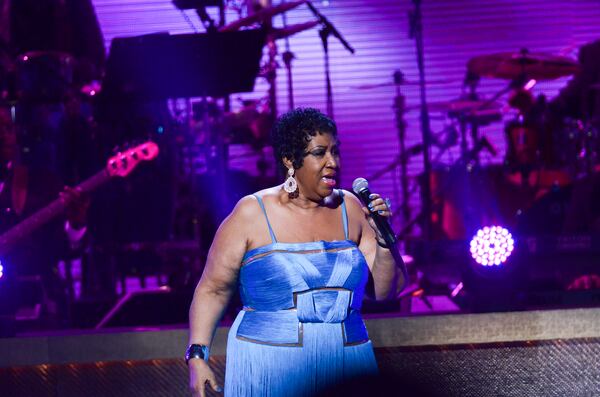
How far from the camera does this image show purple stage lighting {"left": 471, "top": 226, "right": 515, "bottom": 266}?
4.32m

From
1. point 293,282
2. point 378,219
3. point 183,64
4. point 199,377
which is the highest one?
point 183,64

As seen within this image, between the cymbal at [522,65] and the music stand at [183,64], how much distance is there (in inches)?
152

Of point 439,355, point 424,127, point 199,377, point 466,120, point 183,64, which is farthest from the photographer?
point 466,120

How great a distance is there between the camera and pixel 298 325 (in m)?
3.11

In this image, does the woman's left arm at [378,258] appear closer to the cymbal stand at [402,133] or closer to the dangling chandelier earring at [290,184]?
the dangling chandelier earring at [290,184]

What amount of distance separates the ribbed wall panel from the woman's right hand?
25.0ft

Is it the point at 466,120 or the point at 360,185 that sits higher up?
the point at 360,185

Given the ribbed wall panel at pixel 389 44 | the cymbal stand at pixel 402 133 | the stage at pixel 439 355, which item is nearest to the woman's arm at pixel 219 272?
the stage at pixel 439 355

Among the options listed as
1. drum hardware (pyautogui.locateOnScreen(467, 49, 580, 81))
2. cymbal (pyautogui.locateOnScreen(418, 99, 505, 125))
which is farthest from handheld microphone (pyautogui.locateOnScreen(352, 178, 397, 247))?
cymbal (pyautogui.locateOnScreen(418, 99, 505, 125))

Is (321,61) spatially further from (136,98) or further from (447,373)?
(447,373)

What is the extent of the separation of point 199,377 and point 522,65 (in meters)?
6.80

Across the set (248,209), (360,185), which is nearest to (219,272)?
(248,209)

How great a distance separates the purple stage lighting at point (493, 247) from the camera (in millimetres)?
4324

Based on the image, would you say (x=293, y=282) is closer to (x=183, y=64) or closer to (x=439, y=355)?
(x=439, y=355)
